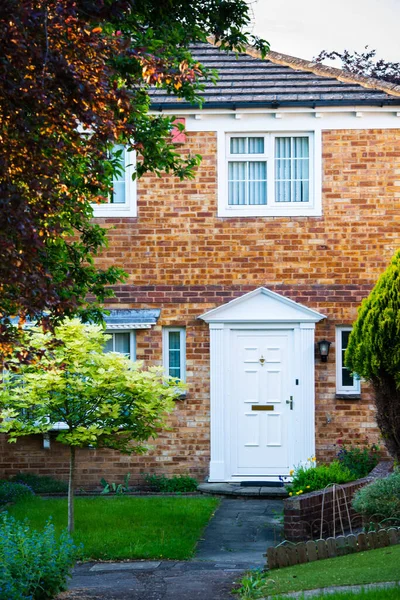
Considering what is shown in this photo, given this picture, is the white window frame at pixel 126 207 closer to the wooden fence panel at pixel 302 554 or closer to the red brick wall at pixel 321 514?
the red brick wall at pixel 321 514

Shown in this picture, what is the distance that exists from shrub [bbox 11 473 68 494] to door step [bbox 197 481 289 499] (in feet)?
7.66

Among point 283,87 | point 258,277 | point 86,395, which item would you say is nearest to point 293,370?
point 258,277

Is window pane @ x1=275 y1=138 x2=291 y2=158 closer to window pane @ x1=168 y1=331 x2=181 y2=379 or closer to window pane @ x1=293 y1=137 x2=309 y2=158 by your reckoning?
window pane @ x1=293 y1=137 x2=309 y2=158

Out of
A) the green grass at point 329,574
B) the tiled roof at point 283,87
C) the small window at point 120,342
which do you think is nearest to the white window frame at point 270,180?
the tiled roof at point 283,87

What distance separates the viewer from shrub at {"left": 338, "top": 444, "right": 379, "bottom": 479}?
1577cm

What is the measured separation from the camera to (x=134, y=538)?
12055 millimetres

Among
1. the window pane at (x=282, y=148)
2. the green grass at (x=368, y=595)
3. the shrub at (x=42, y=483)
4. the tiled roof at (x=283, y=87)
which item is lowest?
the shrub at (x=42, y=483)

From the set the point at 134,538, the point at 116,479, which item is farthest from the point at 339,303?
the point at 134,538

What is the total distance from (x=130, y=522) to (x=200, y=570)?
9.72 feet

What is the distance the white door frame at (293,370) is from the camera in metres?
16.5

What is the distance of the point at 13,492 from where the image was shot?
50.6 ft

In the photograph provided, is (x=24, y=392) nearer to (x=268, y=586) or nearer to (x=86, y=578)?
(x=86, y=578)

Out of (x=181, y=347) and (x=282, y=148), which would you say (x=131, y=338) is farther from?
(x=282, y=148)

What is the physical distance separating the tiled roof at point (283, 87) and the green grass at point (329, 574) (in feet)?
28.8
